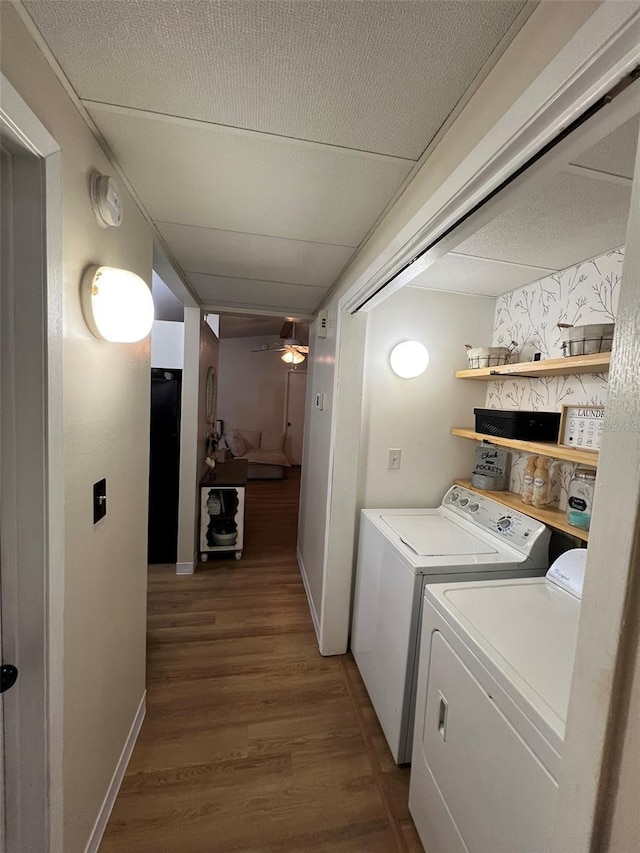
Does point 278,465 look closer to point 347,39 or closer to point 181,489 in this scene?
point 181,489

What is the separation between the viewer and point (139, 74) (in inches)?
30.6

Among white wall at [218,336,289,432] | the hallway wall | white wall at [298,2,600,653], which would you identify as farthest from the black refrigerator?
white wall at [218,336,289,432]

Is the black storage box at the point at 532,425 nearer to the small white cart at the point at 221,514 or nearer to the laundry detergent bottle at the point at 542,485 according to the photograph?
the laundry detergent bottle at the point at 542,485

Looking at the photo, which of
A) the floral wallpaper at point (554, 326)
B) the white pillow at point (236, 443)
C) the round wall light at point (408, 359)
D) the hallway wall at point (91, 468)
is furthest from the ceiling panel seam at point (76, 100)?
the white pillow at point (236, 443)

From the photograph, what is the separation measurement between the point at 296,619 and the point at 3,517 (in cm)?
208

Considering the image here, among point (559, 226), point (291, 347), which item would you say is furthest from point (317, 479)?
point (291, 347)

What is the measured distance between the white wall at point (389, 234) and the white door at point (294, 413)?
3.96 m

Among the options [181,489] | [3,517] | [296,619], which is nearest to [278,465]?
[181,489]

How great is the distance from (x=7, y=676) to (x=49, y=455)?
52 cm

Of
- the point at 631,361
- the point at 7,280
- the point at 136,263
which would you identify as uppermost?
the point at 136,263

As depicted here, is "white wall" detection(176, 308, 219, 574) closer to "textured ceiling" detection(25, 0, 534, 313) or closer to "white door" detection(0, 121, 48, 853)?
"textured ceiling" detection(25, 0, 534, 313)

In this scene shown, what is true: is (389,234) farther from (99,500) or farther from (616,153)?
(99,500)

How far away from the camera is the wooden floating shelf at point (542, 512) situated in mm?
1400

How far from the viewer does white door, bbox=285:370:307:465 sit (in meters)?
7.27
